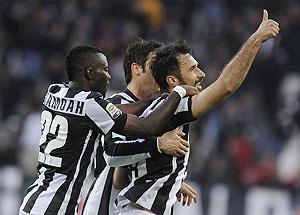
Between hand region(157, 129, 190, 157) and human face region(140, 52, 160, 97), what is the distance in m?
1.00

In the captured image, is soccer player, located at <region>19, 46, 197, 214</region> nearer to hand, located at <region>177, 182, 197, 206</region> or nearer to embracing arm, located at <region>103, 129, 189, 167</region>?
embracing arm, located at <region>103, 129, 189, 167</region>

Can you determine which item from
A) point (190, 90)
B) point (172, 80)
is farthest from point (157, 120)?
point (172, 80)

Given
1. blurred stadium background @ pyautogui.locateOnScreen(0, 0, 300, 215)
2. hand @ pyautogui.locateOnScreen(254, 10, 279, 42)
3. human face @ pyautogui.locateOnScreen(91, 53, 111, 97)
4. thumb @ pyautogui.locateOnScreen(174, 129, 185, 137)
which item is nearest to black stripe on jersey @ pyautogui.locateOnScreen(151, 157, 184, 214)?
thumb @ pyautogui.locateOnScreen(174, 129, 185, 137)

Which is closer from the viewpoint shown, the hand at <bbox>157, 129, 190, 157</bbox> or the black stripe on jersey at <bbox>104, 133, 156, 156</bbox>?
the hand at <bbox>157, 129, 190, 157</bbox>

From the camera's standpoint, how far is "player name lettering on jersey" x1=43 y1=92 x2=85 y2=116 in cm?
700

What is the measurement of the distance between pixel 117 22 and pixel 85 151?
9.75 metres

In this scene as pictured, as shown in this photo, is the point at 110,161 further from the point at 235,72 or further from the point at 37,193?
the point at 235,72

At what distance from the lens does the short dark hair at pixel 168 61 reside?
→ 274 inches

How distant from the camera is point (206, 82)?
1523 cm

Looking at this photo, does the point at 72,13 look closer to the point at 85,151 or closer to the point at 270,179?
the point at 270,179

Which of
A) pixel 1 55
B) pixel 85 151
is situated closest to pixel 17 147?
pixel 1 55

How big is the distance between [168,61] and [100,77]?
53 cm

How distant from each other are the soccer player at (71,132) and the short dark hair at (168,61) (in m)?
0.37

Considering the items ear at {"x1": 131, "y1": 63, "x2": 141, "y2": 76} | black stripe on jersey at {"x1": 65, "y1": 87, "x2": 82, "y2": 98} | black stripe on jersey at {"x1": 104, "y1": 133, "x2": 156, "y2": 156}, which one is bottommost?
black stripe on jersey at {"x1": 104, "y1": 133, "x2": 156, "y2": 156}
